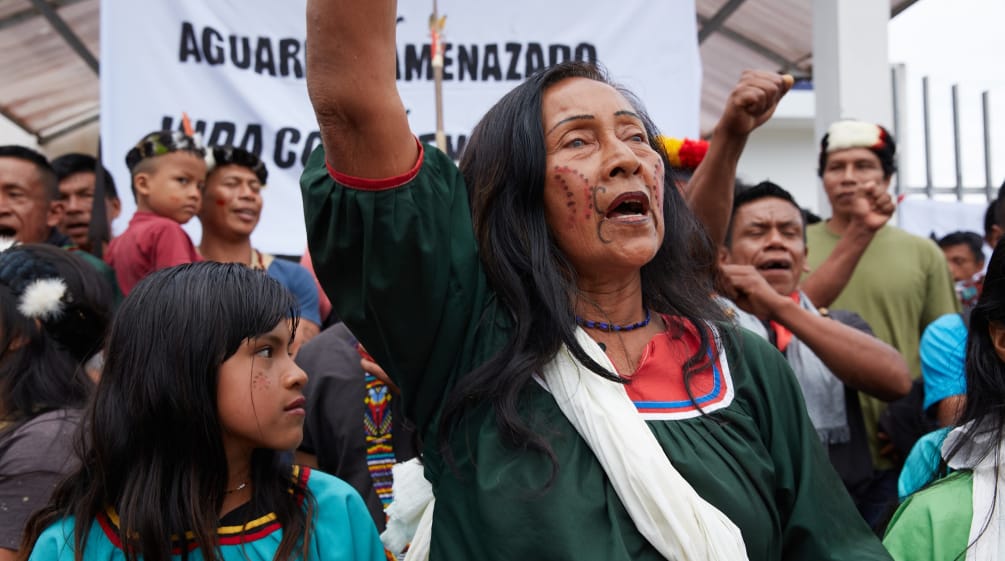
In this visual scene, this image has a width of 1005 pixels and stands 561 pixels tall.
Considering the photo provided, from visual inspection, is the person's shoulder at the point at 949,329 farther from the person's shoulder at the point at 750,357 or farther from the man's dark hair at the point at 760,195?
the person's shoulder at the point at 750,357

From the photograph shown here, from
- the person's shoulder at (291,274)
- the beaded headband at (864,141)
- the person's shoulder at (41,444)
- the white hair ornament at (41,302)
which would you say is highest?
the beaded headband at (864,141)

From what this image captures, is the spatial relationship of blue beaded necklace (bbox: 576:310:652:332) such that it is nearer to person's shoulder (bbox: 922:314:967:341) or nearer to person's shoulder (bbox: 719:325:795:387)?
person's shoulder (bbox: 719:325:795:387)

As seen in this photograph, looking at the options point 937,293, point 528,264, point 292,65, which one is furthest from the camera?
point 292,65

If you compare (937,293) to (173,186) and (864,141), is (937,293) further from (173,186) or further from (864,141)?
(173,186)

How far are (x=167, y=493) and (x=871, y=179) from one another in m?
3.09

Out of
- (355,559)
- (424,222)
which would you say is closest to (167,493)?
(355,559)

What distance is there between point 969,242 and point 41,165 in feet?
19.3

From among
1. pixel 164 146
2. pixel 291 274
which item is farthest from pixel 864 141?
pixel 164 146

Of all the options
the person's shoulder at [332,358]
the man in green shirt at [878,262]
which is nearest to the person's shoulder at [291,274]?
the person's shoulder at [332,358]

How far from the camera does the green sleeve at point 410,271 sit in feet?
5.32

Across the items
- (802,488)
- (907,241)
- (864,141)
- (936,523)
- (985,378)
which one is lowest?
(936,523)

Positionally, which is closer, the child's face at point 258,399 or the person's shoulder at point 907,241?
the child's face at point 258,399

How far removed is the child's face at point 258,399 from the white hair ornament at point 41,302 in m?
0.76

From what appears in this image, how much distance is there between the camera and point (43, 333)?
283 centimetres
